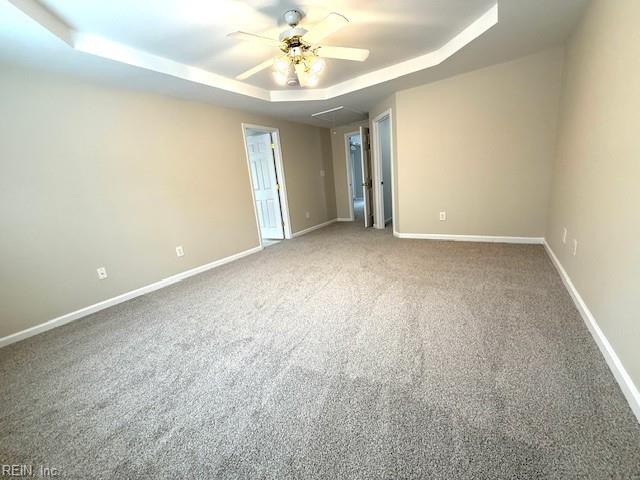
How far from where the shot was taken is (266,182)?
16.4 ft

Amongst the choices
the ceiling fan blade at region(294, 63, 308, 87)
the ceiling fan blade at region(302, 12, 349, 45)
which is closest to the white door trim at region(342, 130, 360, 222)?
the ceiling fan blade at region(294, 63, 308, 87)

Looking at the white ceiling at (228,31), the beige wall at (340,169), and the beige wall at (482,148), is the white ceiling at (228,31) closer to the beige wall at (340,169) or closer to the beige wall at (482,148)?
the beige wall at (482,148)

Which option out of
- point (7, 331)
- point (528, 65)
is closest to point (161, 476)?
point (7, 331)

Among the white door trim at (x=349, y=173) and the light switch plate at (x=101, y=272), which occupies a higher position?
the white door trim at (x=349, y=173)

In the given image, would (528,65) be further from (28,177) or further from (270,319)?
(28,177)

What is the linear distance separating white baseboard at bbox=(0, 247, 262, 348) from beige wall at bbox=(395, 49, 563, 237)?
10.5 ft

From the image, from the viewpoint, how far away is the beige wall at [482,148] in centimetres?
308

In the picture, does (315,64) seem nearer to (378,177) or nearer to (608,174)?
(608,174)

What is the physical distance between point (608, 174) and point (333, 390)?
204 cm

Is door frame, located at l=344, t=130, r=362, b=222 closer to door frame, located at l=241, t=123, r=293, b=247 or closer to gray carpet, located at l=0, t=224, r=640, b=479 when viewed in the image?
door frame, located at l=241, t=123, r=293, b=247

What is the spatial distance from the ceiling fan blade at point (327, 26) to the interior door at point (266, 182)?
296 centimetres

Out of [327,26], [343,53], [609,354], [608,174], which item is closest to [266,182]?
[343,53]

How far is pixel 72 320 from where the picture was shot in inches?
97.2

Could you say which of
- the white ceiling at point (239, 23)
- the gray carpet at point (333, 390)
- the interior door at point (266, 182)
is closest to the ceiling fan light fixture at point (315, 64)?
the white ceiling at point (239, 23)
